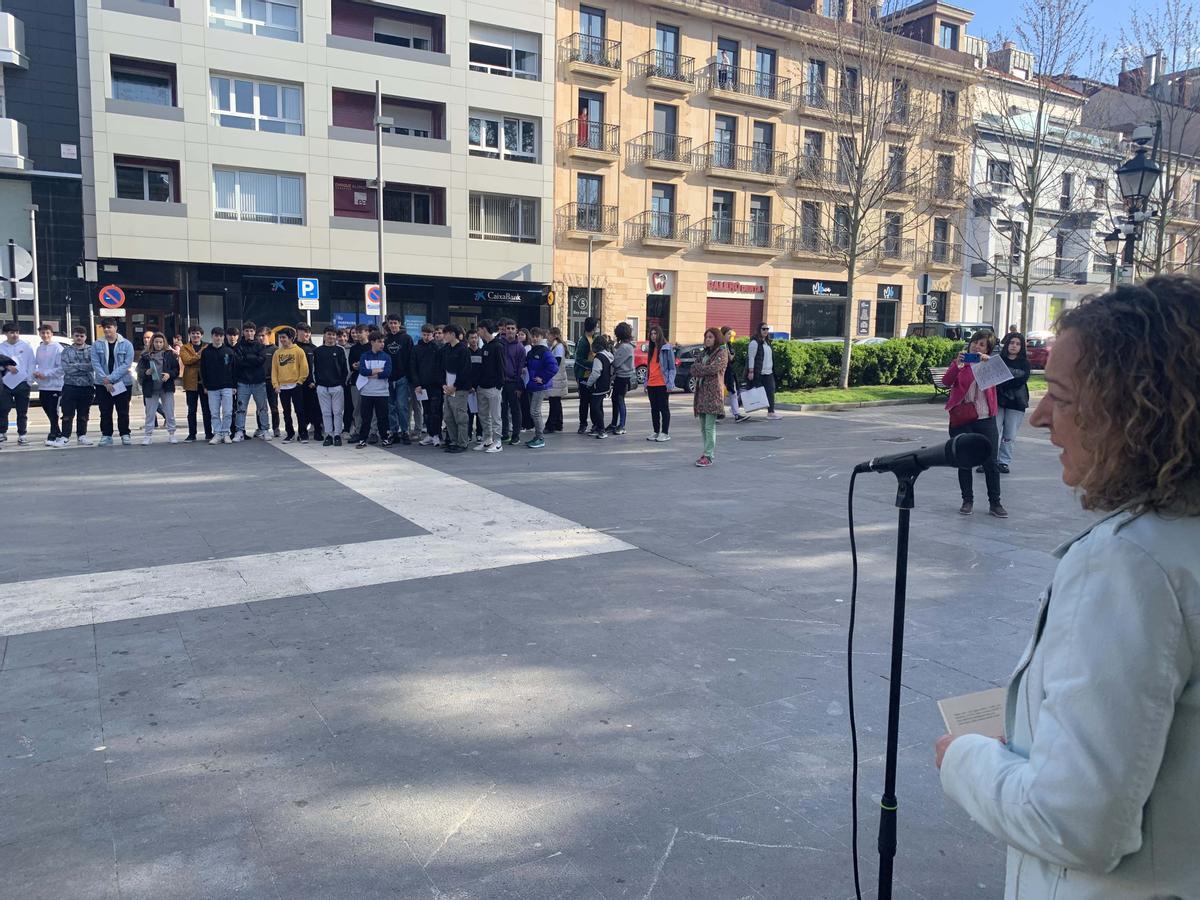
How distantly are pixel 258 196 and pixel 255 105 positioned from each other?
291cm

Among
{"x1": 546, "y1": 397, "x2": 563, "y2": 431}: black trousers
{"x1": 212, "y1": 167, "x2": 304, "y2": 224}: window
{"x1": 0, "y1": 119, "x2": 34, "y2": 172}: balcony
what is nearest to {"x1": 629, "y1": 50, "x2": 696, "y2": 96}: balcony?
{"x1": 212, "y1": 167, "x2": 304, "y2": 224}: window

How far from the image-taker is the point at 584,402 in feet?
49.8

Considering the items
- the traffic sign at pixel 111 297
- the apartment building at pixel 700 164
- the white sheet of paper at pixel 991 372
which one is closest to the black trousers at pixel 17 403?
the traffic sign at pixel 111 297

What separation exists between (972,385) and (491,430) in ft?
22.5

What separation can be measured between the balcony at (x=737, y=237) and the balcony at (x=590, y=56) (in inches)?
277

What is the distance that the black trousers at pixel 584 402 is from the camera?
15.0m

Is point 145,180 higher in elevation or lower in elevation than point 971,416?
higher

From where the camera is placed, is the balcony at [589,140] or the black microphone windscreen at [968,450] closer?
the black microphone windscreen at [968,450]

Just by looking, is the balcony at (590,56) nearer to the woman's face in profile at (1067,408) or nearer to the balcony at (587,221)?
the balcony at (587,221)

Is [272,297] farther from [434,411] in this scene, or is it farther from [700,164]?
[434,411]

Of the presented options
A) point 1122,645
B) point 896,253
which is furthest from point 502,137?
point 1122,645

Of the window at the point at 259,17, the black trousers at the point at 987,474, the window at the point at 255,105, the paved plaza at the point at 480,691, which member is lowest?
the paved plaza at the point at 480,691

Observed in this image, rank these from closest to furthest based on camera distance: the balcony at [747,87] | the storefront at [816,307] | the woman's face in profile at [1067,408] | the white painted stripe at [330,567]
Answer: the woman's face in profile at [1067,408], the white painted stripe at [330,567], the balcony at [747,87], the storefront at [816,307]

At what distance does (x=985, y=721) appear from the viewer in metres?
1.74
